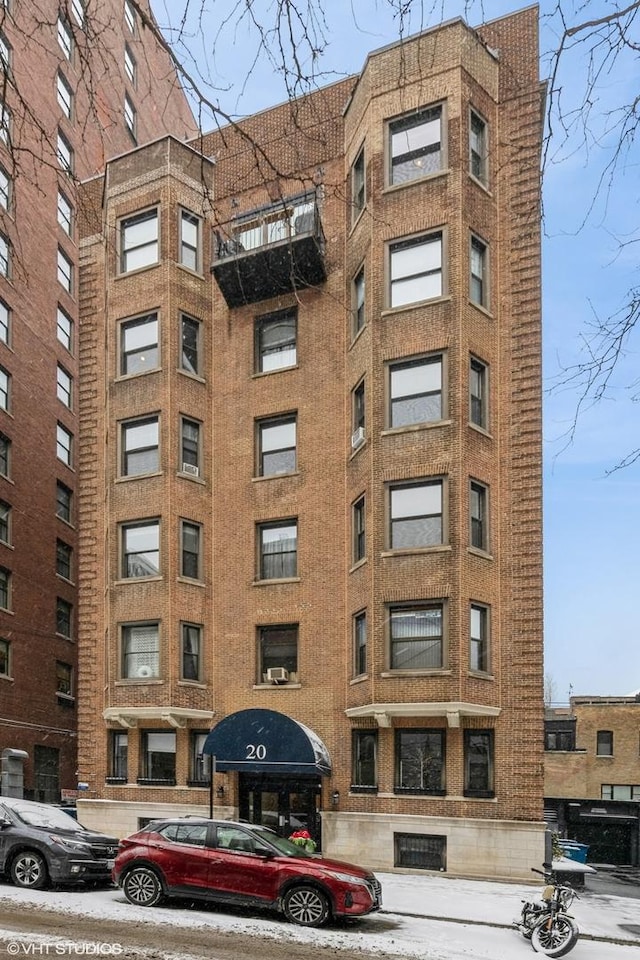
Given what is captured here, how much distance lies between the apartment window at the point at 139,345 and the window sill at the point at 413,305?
7579 mm

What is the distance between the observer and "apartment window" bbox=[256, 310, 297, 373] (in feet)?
90.3

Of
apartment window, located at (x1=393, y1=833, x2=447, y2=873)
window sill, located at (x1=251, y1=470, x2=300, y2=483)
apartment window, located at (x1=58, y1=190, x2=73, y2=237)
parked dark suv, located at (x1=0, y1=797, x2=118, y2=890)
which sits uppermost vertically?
apartment window, located at (x1=58, y1=190, x2=73, y2=237)

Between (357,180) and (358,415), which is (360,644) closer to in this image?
(358,415)

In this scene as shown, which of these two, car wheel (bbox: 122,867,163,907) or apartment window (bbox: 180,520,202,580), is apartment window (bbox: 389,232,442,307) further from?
car wheel (bbox: 122,867,163,907)

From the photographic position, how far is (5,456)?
36.9 meters

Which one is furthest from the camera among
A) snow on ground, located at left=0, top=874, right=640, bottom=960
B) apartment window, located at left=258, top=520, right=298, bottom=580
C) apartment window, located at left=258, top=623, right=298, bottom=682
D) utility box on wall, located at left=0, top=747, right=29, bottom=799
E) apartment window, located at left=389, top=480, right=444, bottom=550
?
utility box on wall, located at left=0, top=747, right=29, bottom=799

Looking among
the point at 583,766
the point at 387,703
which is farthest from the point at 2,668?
the point at 583,766

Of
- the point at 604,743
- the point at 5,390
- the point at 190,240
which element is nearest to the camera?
the point at 190,240

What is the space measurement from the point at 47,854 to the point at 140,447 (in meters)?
14.0

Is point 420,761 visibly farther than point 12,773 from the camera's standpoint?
No

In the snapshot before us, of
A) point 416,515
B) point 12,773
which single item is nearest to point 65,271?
point 12,773

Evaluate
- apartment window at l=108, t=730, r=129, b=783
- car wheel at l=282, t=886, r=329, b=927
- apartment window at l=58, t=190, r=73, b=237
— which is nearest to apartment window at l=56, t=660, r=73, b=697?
apartment window at l=108, t=730, r=129, b=783

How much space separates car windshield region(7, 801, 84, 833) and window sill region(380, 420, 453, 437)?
12.0 meters

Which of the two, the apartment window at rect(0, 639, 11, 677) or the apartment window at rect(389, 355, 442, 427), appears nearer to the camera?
the apartment window at rect(389, 355, 442, 427)
